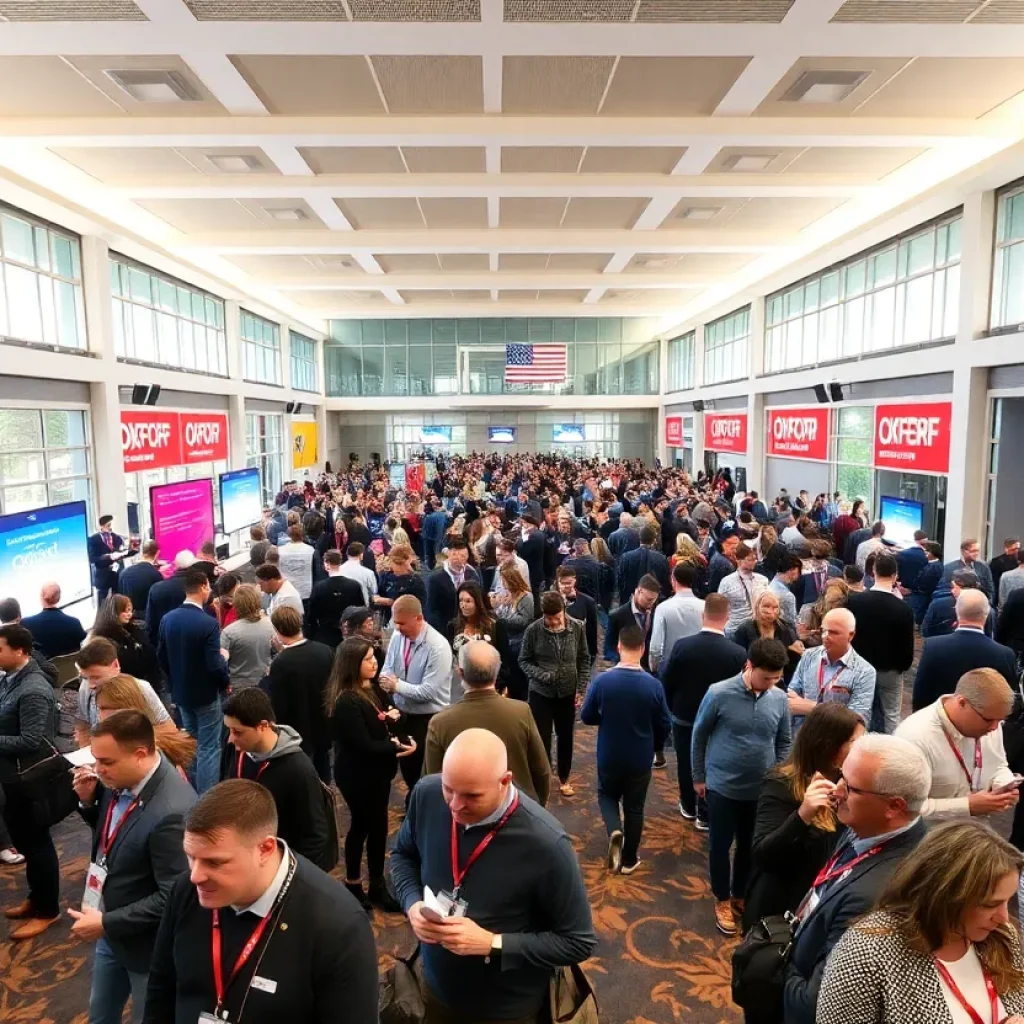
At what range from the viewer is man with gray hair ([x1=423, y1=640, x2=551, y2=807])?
3.63 metres

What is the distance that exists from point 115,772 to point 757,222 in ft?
50.1

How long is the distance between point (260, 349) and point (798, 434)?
15544mm

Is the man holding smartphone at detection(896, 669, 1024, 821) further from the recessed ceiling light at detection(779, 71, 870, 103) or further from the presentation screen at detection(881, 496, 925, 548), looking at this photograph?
the presentation screen at detection(881, 496, 925, 548)

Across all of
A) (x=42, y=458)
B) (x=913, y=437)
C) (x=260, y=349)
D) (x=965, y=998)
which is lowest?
(x=965, y=998)

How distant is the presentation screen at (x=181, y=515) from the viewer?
37.3ft

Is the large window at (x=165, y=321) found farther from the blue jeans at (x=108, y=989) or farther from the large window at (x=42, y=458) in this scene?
the blue jeans at (x=108, y=989)

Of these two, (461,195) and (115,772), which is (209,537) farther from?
(115,772)

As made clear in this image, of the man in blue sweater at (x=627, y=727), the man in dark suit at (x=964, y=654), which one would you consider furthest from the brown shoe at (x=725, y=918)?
the man in dark suit at (x=964, y=654)

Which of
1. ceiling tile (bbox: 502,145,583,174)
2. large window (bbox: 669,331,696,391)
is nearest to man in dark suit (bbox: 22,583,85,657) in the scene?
ceiling tile (bbox: 502,145,583,174)

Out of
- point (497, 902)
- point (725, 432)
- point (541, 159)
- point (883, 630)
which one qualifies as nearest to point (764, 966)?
point (497, 902)

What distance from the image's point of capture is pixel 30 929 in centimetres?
417

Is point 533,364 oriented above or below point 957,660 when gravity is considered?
above

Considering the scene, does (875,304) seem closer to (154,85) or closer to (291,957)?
(154,85)

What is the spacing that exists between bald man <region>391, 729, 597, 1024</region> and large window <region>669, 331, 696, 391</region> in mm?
25289
